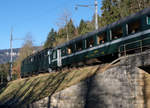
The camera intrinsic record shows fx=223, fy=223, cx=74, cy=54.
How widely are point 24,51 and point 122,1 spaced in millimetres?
33453

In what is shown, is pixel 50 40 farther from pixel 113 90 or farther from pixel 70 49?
pixel 113 90

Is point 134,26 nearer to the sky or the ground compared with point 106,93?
nearer to the sky

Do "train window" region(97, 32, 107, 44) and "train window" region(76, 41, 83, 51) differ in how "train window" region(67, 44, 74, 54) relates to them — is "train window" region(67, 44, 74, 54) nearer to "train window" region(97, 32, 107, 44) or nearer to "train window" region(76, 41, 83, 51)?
"train window" region(76, 41, 83, 51)

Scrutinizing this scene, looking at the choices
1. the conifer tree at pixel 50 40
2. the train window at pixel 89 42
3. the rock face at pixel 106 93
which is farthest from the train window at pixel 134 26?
the conifer tree at pixel 50 40

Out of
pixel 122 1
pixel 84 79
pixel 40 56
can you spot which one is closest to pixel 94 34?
pixel 84 79

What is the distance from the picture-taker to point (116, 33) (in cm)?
1523

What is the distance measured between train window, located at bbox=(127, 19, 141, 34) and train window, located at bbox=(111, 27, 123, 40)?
0.75 meters

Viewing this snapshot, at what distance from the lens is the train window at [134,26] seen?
44.2ft

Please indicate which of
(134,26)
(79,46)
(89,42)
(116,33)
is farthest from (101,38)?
(134,26)

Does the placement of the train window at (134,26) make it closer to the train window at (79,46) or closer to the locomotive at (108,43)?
the locomotive at (108,43)

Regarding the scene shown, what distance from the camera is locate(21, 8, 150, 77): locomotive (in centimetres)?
1307

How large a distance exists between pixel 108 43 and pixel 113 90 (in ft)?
15.7

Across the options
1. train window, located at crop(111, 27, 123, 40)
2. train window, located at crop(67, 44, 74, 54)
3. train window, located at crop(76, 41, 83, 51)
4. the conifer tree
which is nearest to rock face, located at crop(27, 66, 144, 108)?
train window, located at crop(111, 27, 123, 40)

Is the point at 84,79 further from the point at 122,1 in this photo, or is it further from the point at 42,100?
the point at 122,1
